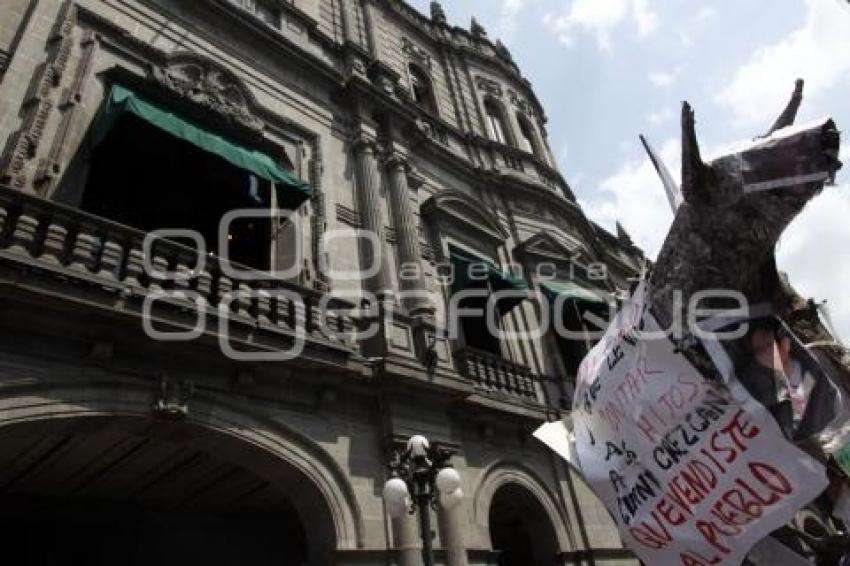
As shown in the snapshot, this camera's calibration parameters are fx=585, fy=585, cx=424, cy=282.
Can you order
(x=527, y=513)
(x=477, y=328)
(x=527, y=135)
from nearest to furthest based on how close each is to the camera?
(x=527, y=513)
(x=477, y=328)
(x=527, y=135)

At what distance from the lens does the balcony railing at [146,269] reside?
5746 millimetres

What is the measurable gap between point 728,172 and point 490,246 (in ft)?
33.1

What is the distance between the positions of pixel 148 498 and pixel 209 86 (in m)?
6.34

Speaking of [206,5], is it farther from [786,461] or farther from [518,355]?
[786,461]

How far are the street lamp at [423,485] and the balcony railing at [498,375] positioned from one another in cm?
364

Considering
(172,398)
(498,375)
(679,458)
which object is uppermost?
(498,375)

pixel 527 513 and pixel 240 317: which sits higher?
pixel 240 317

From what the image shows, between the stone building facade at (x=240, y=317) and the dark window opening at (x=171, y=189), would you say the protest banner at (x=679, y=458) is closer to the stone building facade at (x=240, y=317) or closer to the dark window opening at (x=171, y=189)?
the stone building facade at (x=240, y=317)

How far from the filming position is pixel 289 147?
1016 cm

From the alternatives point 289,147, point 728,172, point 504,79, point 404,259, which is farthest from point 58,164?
point 504,79

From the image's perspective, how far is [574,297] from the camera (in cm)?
1280

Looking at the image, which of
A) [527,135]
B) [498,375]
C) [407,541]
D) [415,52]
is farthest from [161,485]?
[527,135]

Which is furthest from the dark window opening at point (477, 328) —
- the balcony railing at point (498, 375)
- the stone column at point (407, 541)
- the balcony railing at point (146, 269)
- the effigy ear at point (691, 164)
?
the effigy ear at point (691, 164)

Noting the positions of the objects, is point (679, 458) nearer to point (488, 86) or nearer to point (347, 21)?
point (347, 21)
